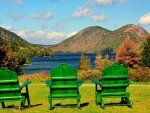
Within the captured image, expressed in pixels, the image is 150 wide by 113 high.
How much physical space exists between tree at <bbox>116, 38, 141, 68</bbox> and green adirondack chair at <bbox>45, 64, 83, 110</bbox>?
5350 centimetres

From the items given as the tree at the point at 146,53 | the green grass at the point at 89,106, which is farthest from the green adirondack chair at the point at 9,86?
the tree at the point at 146,53

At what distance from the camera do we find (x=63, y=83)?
402 inches

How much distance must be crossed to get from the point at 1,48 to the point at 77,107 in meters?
52.1

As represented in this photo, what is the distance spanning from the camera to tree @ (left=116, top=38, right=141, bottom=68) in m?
62.9

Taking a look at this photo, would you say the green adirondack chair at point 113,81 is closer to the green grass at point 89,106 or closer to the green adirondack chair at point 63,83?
the green grass at point 89,106

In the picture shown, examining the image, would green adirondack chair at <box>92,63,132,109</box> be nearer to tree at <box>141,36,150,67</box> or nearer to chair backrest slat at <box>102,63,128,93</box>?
chair backrest slat at <box>102,63,128,93</box>

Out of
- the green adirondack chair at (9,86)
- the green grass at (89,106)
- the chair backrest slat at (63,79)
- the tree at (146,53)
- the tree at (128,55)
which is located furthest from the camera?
the tree at (146,53)

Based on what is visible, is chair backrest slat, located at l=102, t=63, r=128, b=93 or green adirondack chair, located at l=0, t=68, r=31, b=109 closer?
green adirondack chair, located at l=0, t=68, r=31, b=109

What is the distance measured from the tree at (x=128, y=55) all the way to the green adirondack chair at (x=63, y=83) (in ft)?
176

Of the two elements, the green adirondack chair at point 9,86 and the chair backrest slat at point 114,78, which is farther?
the chair backrest slat at point 114,78

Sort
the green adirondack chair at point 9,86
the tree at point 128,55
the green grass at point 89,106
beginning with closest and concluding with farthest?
the green adirondack chair at point 9,86, the green grass at point 89,106, the tree at point 128,55

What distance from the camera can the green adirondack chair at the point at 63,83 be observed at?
398 inches

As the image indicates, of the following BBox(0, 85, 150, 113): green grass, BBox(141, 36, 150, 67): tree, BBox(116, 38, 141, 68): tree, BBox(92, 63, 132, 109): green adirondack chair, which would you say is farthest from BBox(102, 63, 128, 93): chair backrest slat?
BBox(141, 36, 150, 67): tree

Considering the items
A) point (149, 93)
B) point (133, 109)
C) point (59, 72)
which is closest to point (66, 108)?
point (59, 72)
